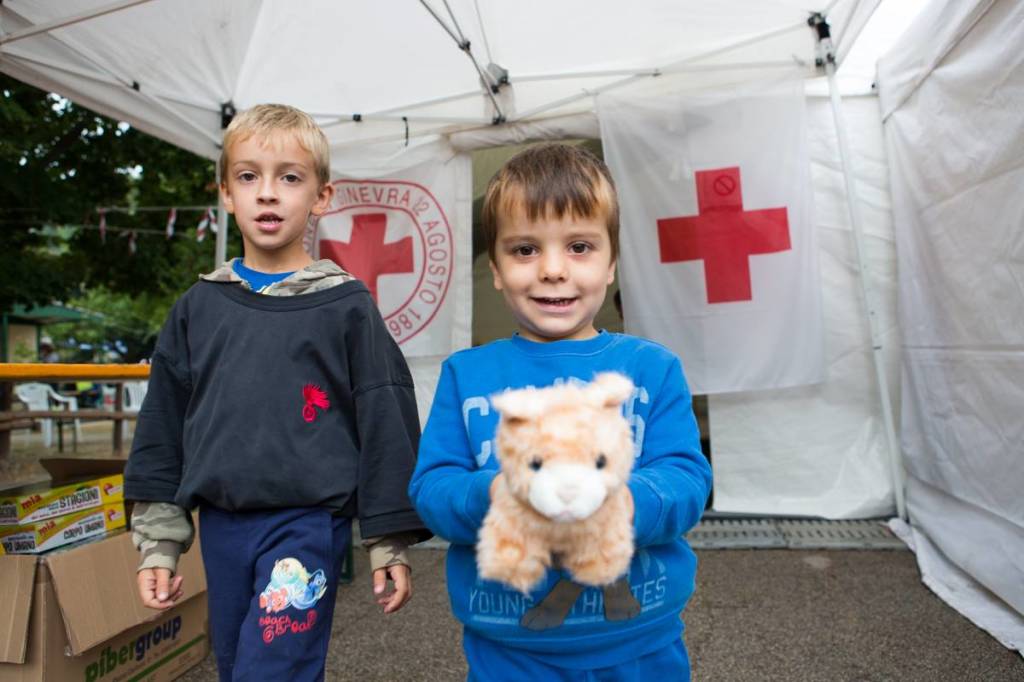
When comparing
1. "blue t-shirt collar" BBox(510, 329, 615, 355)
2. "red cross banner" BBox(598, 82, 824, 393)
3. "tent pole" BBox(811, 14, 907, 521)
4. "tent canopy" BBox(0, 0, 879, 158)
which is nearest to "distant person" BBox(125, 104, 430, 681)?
"blue t-shirt collar" BBox(510, 329, 615, 355)

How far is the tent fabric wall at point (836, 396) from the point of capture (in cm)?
313

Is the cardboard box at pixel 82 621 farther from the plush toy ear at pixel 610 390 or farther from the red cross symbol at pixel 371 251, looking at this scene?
the red cross symbol at pixel 371 251

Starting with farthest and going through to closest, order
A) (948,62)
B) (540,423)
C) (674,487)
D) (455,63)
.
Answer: (455,63)
(948,62)
(674,487)
(540,423)

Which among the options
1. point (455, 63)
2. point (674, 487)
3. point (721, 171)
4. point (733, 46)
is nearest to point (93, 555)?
point (674, 487)

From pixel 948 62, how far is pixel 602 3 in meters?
1.29

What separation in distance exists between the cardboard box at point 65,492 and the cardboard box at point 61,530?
14 millimetres

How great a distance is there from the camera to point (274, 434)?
115cm

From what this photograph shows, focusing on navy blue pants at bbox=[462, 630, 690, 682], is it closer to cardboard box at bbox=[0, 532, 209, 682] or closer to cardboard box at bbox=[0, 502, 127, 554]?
cardboard box at bbox=[0, 532, 209, 682]

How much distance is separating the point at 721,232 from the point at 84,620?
2767mm

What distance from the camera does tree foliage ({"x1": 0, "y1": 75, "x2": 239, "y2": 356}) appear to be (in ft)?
17.5

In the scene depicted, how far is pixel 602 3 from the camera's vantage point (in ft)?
8.91

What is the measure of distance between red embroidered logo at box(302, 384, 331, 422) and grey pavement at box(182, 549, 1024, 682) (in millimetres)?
1146

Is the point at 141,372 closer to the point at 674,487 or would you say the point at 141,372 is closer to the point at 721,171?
the point at 674,487

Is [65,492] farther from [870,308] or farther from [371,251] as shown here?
[870,308]
